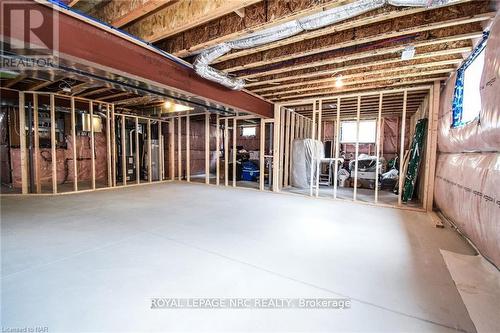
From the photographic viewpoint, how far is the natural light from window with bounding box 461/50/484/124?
2594mm

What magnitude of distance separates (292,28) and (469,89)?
2.53 metres

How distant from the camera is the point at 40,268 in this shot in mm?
1823

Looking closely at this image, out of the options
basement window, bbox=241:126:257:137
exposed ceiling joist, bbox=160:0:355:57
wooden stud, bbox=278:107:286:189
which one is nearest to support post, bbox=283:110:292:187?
wooden stud, bbox=278:107:286:189

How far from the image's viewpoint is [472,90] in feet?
9.28

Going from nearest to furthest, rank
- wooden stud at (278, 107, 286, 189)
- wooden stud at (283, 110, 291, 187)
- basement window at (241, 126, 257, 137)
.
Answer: wooden stud at (278, 107, 286, 189), wooden stud at (283, 110, 291, 187), basement window at (241, 126, 257, 137)

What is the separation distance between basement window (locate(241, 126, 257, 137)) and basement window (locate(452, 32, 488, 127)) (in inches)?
324

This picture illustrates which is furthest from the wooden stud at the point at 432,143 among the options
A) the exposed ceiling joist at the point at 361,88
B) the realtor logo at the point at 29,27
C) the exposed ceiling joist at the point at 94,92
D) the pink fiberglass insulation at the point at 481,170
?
the exposed ceiling joist at the point at 94,92

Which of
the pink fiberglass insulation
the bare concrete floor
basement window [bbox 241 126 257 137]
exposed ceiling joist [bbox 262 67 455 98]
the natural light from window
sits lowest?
the bare concrete floor

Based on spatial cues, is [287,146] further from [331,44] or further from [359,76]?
[331,44]

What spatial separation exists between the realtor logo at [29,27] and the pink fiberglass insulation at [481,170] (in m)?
3.74

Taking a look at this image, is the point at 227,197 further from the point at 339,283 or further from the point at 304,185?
the point at 339,283

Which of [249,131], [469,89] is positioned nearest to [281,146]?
[469,89]

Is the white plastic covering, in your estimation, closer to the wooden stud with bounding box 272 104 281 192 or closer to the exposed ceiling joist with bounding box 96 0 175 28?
the wooden stud with bounding box 272 104 281 192

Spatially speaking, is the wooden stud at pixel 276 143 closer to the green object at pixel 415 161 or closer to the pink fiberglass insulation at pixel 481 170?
the green object at pixel 415 161
